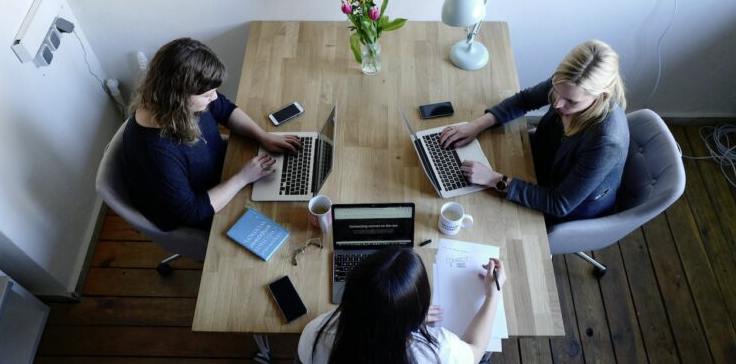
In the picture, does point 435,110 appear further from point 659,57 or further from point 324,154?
point 659,57

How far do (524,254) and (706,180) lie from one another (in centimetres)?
169

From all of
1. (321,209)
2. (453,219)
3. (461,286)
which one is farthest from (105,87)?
(461,286)

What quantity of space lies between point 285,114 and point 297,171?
10.6 inches

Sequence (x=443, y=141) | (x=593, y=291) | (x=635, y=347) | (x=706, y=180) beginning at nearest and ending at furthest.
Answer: (x=443, y=141), (x=635, y=347), (x=593, y=291), (x=706, y=180)

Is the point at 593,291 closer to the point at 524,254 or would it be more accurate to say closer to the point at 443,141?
the point at 524,254

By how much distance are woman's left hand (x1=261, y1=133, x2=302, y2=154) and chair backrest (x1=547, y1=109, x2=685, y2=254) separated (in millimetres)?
914

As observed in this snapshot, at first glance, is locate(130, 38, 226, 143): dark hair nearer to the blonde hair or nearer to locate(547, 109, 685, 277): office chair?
the blonde hair

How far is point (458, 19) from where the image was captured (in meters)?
1.70

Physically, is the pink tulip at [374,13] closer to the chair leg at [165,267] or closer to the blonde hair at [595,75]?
the blonde hair at [595,75]

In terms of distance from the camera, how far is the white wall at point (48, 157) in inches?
76.9

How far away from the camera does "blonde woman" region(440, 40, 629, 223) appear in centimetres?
153

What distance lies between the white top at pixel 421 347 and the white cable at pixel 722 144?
6.83ft

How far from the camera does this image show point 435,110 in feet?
6.31

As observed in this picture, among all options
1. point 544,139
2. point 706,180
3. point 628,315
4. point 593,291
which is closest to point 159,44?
point 544,139
